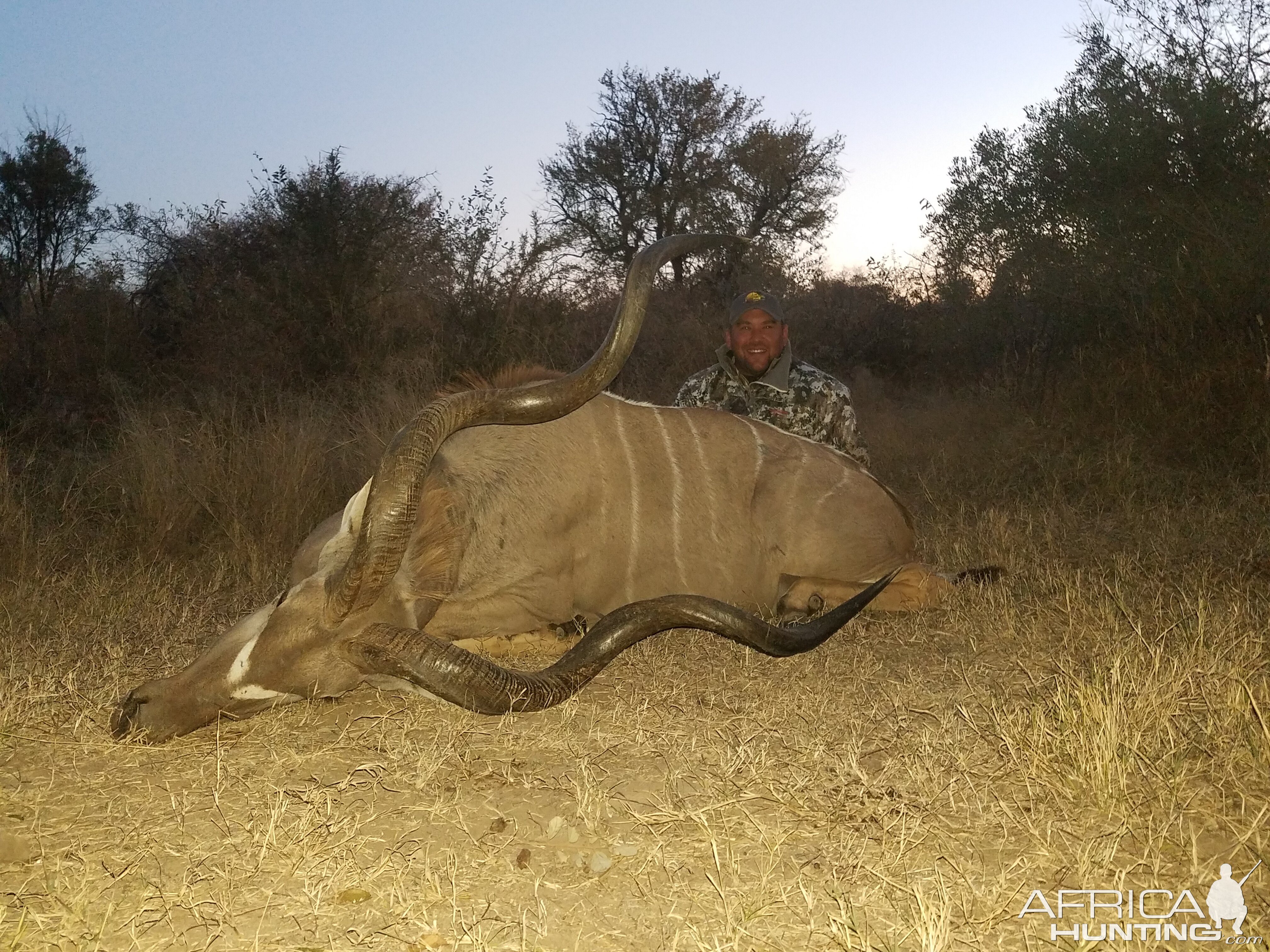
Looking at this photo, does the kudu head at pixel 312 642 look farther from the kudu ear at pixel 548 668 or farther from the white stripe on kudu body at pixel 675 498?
the white stripe on kudu body at pixel 675 498

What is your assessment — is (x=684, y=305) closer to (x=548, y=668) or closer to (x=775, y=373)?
(x=775, y=373)

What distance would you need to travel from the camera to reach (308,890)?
168 cm

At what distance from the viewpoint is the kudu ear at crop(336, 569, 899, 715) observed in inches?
88.4

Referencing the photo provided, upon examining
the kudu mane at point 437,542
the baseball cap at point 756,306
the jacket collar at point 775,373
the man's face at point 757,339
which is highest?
the baseball cap at point 756,306

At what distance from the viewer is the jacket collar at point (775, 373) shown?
16.2ft

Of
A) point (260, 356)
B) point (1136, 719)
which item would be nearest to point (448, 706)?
point (1136, 719)

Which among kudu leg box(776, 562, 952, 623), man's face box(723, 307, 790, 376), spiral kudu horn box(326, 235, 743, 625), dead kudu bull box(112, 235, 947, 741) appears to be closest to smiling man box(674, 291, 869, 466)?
man's face box(723, 307, 790, 376)

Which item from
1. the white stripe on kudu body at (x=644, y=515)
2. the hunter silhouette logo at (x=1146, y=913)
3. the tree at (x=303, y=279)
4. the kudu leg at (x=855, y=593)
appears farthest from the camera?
the tree at (x=303, y=279)

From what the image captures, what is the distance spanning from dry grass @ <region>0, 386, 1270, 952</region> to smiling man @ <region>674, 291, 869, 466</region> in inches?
54.5

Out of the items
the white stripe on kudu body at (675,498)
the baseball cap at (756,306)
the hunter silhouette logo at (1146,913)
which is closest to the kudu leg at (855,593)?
the white stripe on kudu body at (675,498)

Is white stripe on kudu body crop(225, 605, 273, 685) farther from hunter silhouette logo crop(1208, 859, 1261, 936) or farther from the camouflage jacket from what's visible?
the camouflage jacket

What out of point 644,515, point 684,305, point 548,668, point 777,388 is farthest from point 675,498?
point 684,305

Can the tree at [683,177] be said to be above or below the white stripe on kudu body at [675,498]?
above

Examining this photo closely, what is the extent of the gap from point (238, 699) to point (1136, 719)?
208 cm
